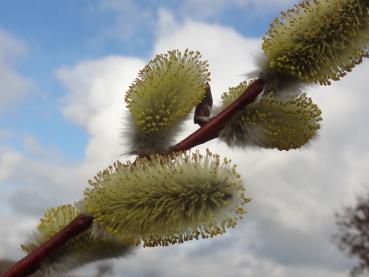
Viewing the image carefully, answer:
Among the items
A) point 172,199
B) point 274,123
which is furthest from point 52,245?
point 274,123

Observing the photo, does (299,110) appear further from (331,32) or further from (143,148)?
(143,148)

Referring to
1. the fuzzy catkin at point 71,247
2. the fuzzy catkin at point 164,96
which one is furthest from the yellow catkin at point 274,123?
the fuzzy catkin at point 71,247

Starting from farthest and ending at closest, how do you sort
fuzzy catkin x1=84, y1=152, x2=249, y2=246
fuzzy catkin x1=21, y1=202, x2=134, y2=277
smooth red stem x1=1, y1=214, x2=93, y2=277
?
fuzzy catkin x1=21, y1=202, x2=134, y2=277
smooth red stem x1=1, y1=214, x2=93, y2=277
fuzzy catkin x1=84, y1=152, x2=249, y2=246

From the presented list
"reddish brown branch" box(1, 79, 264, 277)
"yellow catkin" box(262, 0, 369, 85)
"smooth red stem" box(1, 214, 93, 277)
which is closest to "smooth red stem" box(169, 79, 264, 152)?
"reddish brown branch" box(1, 79, 264, 277)

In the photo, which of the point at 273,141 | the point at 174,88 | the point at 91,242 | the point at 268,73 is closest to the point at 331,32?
the point at 268,73

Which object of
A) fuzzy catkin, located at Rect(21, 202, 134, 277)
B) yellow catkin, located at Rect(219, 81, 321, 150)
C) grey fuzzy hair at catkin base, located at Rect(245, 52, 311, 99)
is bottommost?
fuzzy catkin, located at Rect(21, 202, 134, 277)

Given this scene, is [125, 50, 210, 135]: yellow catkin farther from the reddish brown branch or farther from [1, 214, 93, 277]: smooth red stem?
[1, 214, 93, 277]: smooth red stem
